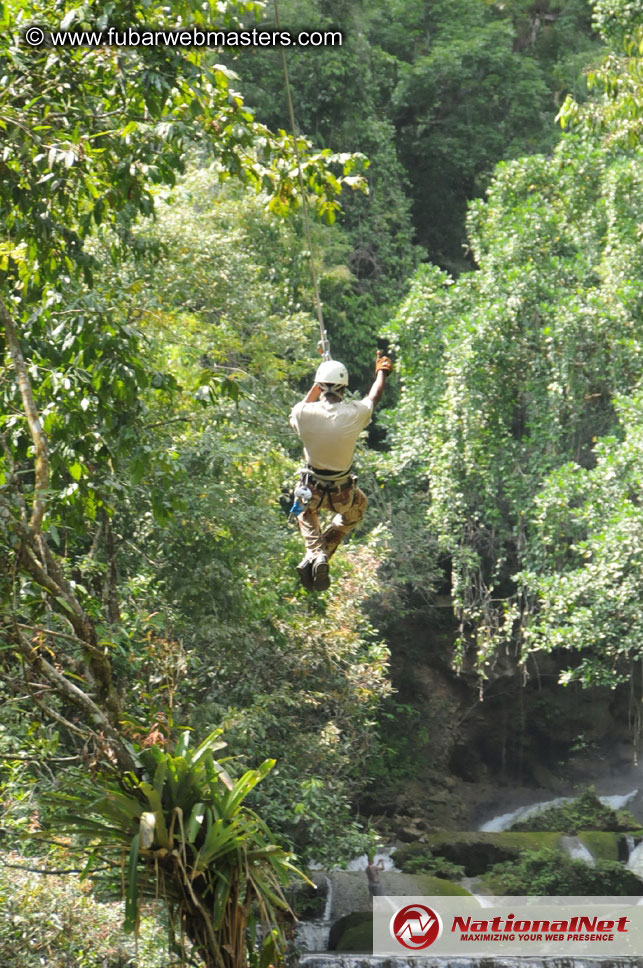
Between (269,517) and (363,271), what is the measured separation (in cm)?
949

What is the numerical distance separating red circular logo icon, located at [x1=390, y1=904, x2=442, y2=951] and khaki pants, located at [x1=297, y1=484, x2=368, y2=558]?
7.30 m

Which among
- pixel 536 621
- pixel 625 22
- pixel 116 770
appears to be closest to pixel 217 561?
pixel 116 770

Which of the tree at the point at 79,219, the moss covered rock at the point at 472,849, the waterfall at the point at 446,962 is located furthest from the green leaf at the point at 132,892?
the moss covered rock at the point at 472,849

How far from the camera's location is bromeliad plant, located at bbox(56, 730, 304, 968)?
4516 mm

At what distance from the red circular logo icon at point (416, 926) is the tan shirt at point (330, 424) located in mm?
7990

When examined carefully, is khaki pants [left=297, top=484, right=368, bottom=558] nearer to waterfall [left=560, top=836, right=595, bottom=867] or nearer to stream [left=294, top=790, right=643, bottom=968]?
stream [left=294, top=790, right=643, bottom=968]

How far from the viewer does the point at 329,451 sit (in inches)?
218

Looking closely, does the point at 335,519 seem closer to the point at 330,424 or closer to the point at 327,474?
the point at 327,474

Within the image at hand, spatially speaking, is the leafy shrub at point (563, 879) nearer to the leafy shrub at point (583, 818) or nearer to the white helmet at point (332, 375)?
the leafy shrub at point (583, 818)

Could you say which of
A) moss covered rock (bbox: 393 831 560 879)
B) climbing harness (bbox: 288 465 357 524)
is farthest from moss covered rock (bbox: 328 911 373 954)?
climbing harness (bbox: 288 465 357 524)

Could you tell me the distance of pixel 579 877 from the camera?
13.3m

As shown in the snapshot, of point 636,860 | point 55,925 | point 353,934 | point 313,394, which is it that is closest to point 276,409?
point 353,934

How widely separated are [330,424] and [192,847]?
191 centimetres

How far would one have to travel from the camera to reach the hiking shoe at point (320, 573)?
5746 millimetres
